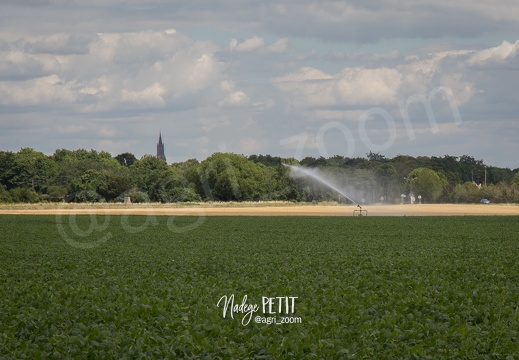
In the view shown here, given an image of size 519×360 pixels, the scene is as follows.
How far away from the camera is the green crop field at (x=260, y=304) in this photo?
48.5 ft

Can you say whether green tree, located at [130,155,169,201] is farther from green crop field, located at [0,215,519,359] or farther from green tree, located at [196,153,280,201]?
green crop field, located at [0,215,519,359]

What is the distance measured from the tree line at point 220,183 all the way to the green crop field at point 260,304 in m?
114

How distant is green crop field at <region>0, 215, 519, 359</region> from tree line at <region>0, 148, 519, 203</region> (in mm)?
113848

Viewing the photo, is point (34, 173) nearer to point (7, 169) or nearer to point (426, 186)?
point (7, 169)

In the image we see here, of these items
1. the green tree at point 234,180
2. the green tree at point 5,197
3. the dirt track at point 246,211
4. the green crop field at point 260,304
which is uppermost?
the green tree at point 234,180

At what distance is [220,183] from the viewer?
151375mm

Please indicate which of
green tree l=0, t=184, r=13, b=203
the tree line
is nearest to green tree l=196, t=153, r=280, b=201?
the tree line

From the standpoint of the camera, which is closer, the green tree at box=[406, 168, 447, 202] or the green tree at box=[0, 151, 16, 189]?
the green tree at box=[0, 151, 16, 189]

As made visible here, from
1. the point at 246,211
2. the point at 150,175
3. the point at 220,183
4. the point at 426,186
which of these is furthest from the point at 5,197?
the point at 426,186

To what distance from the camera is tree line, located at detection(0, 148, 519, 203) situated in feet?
494

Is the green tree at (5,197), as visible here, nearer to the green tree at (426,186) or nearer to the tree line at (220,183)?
the tree line at (220,183)

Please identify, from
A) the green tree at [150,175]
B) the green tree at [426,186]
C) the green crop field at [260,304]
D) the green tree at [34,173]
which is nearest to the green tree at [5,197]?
the green tree at [34,173]

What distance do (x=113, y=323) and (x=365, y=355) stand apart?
18.1 ft

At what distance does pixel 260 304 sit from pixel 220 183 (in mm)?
132312
